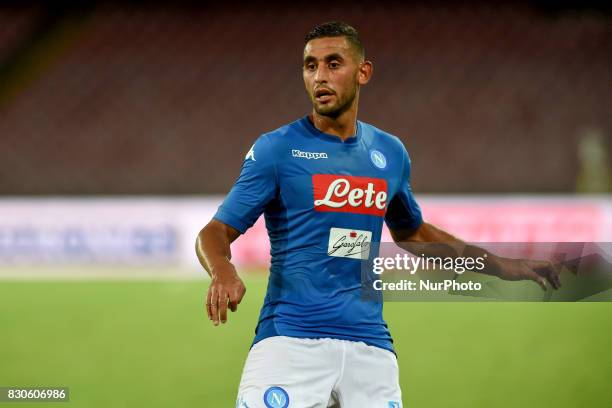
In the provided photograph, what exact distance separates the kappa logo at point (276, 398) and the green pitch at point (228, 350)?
2.69 meters

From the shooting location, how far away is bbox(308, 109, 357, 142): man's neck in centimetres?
325

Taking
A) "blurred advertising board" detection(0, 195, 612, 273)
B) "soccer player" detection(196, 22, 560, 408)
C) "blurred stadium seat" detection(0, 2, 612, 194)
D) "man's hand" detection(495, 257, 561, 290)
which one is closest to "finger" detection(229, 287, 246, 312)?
Answer: "soccer player" detection(196, 22, 560, 408)

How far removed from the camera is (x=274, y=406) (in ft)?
9.27

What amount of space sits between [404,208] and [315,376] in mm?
890

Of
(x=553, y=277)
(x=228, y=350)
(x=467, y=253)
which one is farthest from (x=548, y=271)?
(x=228, y=350)

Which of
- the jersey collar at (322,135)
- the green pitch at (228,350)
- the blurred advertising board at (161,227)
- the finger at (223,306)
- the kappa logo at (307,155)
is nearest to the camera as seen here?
the finger at (223,306)

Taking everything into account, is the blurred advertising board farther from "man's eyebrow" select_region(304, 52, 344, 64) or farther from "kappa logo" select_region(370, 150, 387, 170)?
"man's eyebrow" select_region(304, 52, 344, 64)

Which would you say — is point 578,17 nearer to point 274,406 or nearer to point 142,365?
point 142,365

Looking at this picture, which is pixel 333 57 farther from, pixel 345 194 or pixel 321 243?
pixel 321 243

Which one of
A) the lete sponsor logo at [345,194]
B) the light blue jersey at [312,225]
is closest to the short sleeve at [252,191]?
the light blue jersey at [312,225]

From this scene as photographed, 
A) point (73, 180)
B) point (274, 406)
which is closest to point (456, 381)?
point (274, 406)

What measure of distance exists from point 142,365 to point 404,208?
137 inches

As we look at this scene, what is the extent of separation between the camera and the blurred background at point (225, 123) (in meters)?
10.5

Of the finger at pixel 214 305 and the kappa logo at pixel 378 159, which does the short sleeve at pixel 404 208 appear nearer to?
the kappa logo at pixel 378 159
